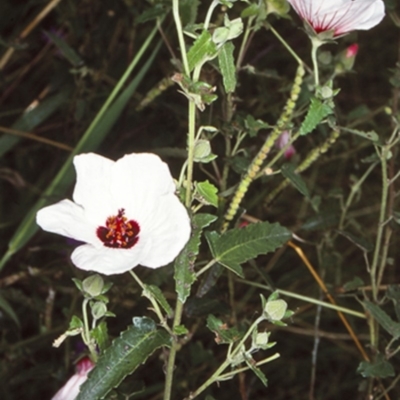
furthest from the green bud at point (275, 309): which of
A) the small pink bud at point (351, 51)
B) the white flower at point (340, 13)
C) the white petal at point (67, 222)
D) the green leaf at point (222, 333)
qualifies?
the small pink bud at point (351, 51)

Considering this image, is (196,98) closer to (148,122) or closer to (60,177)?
(60,177)

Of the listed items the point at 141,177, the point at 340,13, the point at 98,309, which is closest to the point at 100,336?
the point at 98,309

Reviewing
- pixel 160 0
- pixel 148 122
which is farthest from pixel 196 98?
pixel 148 122

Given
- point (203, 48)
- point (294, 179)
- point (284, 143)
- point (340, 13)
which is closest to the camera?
point (203, 48)

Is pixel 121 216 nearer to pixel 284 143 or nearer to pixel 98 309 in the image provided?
pixel 98 309

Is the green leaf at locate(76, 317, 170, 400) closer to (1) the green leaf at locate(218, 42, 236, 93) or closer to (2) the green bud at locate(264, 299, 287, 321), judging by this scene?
(2) the green bud at locate(264, 299, 287, 321)

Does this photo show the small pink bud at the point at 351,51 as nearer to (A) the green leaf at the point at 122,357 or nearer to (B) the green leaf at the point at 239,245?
(B) the green leaf at the point at 239,245
